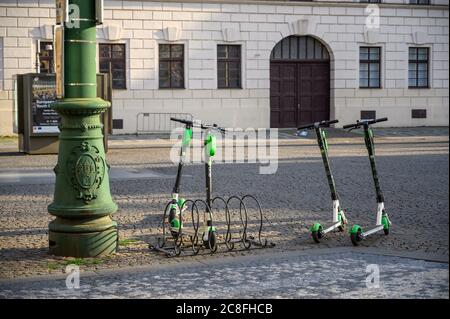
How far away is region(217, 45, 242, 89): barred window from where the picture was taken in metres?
30.4

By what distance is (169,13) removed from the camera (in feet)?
96.5

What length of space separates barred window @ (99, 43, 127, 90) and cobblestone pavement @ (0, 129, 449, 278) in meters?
7.42

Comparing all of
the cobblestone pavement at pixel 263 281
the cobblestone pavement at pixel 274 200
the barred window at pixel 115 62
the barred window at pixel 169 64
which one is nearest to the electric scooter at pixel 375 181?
the cobblestone pavement at pixel 274 200

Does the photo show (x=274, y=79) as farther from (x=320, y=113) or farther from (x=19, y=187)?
(x=19, y=187)

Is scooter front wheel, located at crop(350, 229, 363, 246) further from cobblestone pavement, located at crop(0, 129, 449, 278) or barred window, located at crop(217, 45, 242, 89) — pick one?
barred window, located at crop(217, 45, 242, 89)

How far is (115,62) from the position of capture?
29.0m

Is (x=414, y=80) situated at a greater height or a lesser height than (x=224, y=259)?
greater

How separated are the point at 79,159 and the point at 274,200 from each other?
191 inches

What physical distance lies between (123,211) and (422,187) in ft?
17.5

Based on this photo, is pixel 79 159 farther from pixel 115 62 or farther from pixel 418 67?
pixel 418 67

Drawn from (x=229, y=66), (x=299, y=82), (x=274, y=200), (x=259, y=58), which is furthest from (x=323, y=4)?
(x=274, y=200)

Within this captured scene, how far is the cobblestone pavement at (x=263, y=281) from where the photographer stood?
6.38 meters

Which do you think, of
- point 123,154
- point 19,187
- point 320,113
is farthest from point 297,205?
point 320,113

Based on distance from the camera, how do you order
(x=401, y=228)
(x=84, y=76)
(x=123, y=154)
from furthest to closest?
(x=123, y=154)
(x=401, y=228)
(x=84, y=76)
